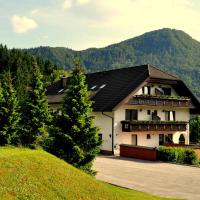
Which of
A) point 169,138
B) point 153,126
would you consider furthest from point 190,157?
point 169,138

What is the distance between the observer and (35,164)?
16.0 metres

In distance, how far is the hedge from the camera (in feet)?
116

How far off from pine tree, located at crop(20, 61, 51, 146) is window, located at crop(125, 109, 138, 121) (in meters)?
8.50

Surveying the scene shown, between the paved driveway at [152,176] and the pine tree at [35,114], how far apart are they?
7065 millimetres

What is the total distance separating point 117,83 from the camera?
45031 millimetres

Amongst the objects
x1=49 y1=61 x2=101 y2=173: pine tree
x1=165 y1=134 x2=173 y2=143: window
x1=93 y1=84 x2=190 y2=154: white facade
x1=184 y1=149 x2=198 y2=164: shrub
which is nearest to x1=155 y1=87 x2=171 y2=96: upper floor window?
x1=93 y1=84 x2=190 y2=154: white facade

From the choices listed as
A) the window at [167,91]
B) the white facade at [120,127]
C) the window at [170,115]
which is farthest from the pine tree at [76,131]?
the window at [170,115]

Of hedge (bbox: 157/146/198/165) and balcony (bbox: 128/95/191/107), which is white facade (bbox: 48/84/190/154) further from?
hedge (bbox: 157/146/198/165)

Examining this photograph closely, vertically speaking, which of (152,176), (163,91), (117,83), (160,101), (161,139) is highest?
(117,83)

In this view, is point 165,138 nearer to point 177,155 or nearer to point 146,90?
point 146,90

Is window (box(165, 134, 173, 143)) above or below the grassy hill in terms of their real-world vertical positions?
above

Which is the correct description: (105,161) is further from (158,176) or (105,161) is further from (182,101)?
(182,101)

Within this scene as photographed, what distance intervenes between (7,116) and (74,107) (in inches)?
611

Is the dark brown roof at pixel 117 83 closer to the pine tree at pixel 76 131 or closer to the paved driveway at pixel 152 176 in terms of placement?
the paved driveway at pixel 152 176
